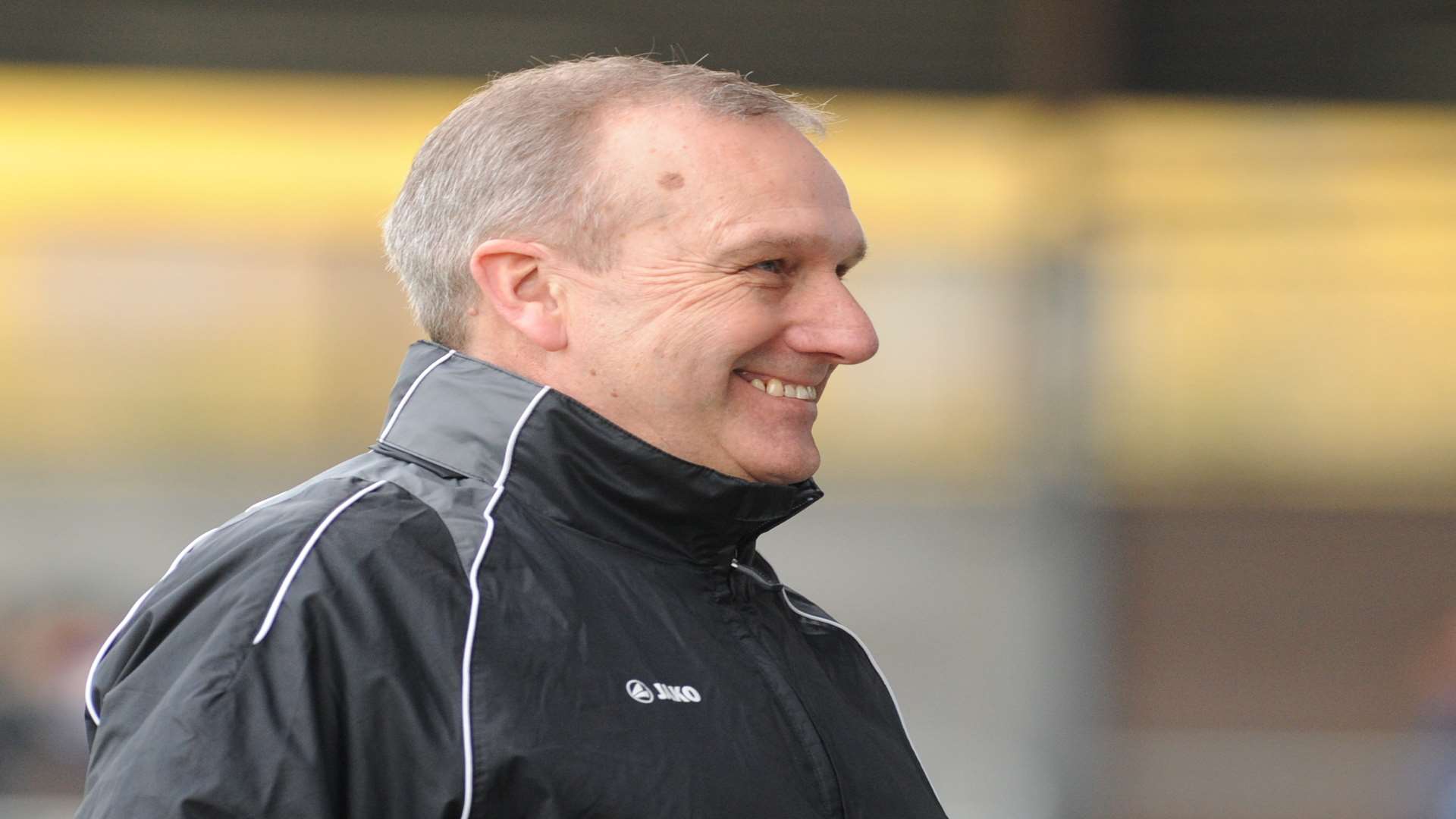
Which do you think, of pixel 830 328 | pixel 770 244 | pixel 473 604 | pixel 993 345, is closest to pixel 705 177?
pixel 770 244

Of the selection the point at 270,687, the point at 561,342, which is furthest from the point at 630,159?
the point at 270,687

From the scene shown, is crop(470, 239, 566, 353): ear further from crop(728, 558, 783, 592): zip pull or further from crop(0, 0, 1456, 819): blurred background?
crop(0, 0, 1456, 819): blurred background

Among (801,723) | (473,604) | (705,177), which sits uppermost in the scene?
(705,177)

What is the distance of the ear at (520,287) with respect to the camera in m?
1.44

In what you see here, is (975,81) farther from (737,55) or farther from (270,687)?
(270,687)

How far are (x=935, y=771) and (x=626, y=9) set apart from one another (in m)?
2.70

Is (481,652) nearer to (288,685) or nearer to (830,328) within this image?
(288,685)

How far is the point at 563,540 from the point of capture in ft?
4.25

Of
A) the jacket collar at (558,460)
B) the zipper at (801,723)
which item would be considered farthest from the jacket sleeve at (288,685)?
the zipper at (801,723)

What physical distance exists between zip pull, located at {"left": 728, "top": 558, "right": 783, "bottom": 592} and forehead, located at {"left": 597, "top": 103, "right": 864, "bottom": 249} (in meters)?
0.31

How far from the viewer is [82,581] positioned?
15.6 feet

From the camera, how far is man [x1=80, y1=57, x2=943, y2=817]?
108 centimetres

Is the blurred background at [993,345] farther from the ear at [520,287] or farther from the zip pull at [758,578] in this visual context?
the ear at [520,287]

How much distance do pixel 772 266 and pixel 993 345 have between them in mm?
3682
